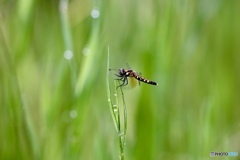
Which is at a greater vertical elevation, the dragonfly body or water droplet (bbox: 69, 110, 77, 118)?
the dragonfly body

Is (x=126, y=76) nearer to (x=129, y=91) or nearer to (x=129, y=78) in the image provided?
(x=129, y=78)

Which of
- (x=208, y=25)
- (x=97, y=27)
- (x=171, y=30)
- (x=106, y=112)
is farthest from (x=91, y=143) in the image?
(x=208, y=25)

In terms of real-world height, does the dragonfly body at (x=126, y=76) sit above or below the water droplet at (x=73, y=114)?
above

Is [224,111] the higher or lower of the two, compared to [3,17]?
lower

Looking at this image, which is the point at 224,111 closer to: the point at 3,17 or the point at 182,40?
the point at 182,40

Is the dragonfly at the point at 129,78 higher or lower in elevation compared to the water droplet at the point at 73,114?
higher

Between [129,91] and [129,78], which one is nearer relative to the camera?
[129,78]

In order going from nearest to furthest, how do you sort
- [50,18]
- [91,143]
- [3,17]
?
[91,143] → [3,17] → [50,18]

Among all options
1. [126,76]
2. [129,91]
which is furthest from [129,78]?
[129,91]
